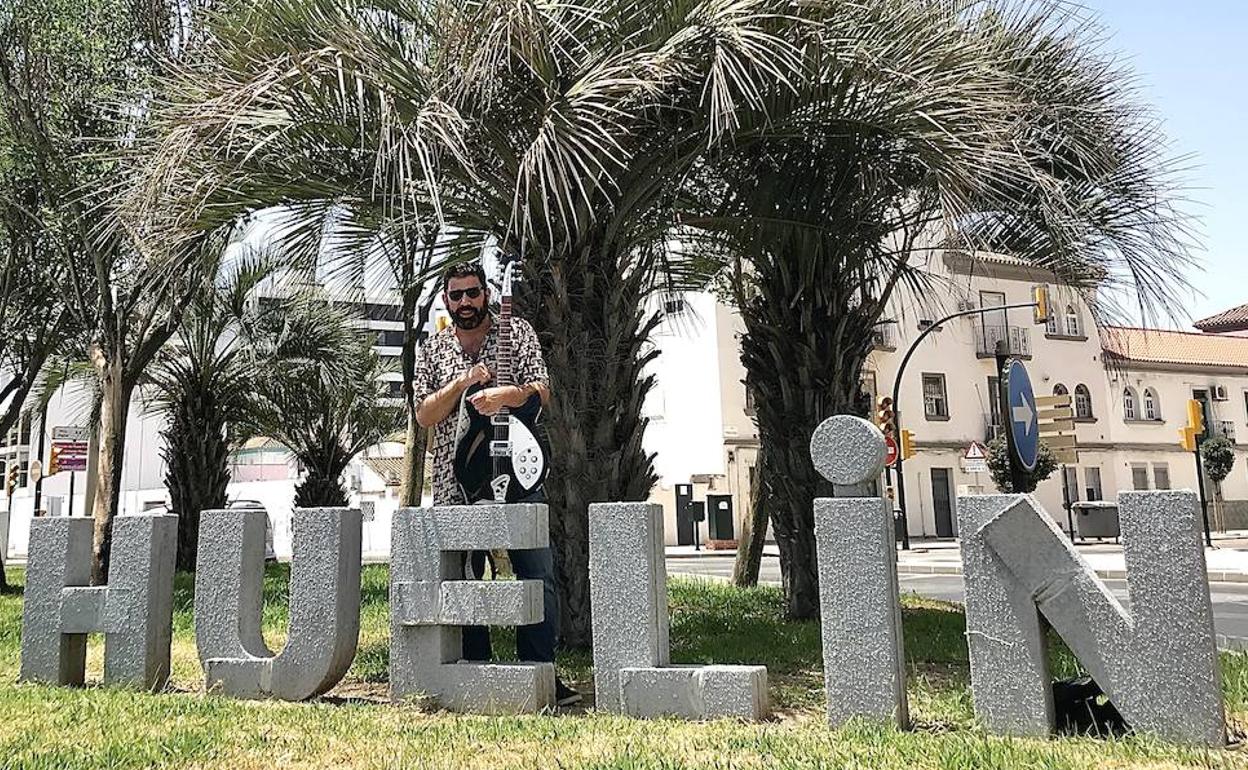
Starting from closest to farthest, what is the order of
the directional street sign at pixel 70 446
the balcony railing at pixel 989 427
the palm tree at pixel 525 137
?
the palm tree at pixel 525 137
the directional street sign at pixel 70 446
the balcony railing at pixel 989 427

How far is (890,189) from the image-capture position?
712 cm

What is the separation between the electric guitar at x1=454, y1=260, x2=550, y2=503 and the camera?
486 cm

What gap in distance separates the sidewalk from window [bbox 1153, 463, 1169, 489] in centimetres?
1209

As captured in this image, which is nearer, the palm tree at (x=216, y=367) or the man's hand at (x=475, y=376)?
the man's hand at (x=475, y=376)

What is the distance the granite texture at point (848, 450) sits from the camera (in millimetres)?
3889

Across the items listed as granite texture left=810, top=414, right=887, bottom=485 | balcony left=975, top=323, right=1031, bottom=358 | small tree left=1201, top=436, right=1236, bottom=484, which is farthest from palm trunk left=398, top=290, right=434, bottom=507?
small tree left=1201, top=436, right=1236, bottom=484

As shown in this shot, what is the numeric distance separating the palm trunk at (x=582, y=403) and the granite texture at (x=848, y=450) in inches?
100

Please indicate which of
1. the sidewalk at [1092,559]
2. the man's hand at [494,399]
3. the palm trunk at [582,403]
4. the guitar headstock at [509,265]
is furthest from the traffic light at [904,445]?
the man's hand at [494,399]

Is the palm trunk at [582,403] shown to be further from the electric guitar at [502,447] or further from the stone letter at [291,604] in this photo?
the stone letter at [291,604]

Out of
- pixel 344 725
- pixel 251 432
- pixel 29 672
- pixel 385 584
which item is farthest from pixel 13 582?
pixel 344 725

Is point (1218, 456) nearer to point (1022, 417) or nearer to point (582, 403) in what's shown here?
point (1022, 417)

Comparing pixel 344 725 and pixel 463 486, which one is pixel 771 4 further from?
pixel 344 725

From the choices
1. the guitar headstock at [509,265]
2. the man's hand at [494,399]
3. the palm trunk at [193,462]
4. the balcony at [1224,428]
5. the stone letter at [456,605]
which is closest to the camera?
the stone letter at [456,605]

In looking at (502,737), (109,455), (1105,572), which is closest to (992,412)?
(1105,572)
